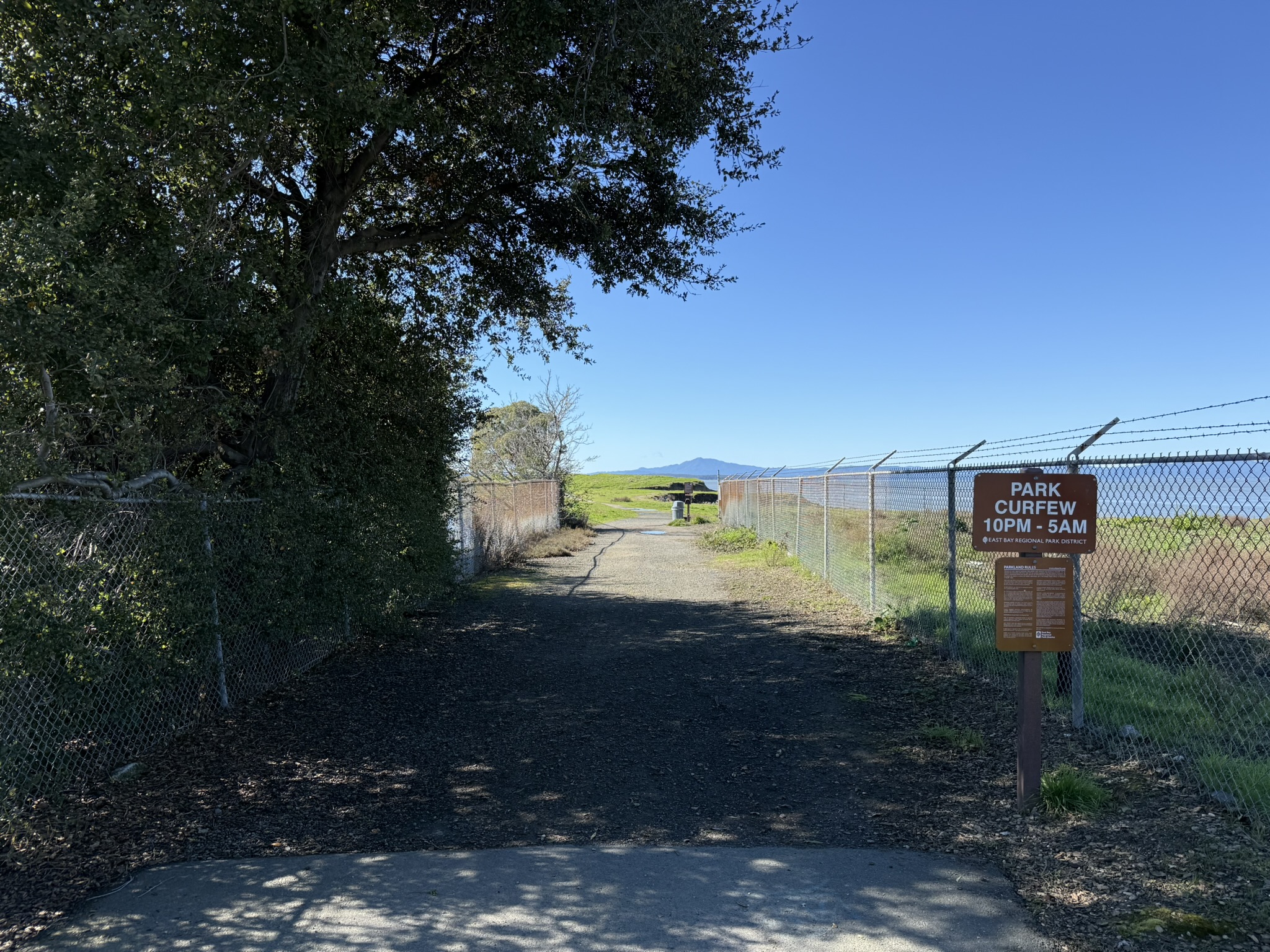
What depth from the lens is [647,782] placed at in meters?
5.21

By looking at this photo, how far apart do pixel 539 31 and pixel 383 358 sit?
11.9ft

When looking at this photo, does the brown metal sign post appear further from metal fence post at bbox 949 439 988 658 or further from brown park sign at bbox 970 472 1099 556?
metal fence post at bbox 949 439 988 658

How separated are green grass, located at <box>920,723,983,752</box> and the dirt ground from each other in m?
0.09

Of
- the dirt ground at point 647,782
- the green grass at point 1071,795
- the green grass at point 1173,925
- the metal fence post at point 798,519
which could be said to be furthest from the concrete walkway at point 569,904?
the metal fence post at point 798,519

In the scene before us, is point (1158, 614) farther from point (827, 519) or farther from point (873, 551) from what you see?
point (827, 519)

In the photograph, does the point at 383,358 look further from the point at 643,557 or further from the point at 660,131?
the point at 643,557

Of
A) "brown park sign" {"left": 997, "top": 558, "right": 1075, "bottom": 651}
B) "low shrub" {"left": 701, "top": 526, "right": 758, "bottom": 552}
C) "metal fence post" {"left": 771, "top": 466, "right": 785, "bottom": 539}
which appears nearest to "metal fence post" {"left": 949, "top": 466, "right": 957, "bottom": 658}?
"brown park sign" {"left": 997, "top": 558, "right": 1075, "bottom": 651}

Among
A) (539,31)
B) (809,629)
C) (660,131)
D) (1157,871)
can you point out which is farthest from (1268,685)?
(539,31)

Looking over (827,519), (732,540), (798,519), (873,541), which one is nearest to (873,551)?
(873,541)

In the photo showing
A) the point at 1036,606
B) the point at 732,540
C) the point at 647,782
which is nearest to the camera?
the point at 1036,606

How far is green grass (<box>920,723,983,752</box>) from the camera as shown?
18.3ft

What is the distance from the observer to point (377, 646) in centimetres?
956

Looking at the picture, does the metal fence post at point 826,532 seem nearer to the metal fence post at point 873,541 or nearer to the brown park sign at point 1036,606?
the metal fence post at point 873,541

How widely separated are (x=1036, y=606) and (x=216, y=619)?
5614mm
